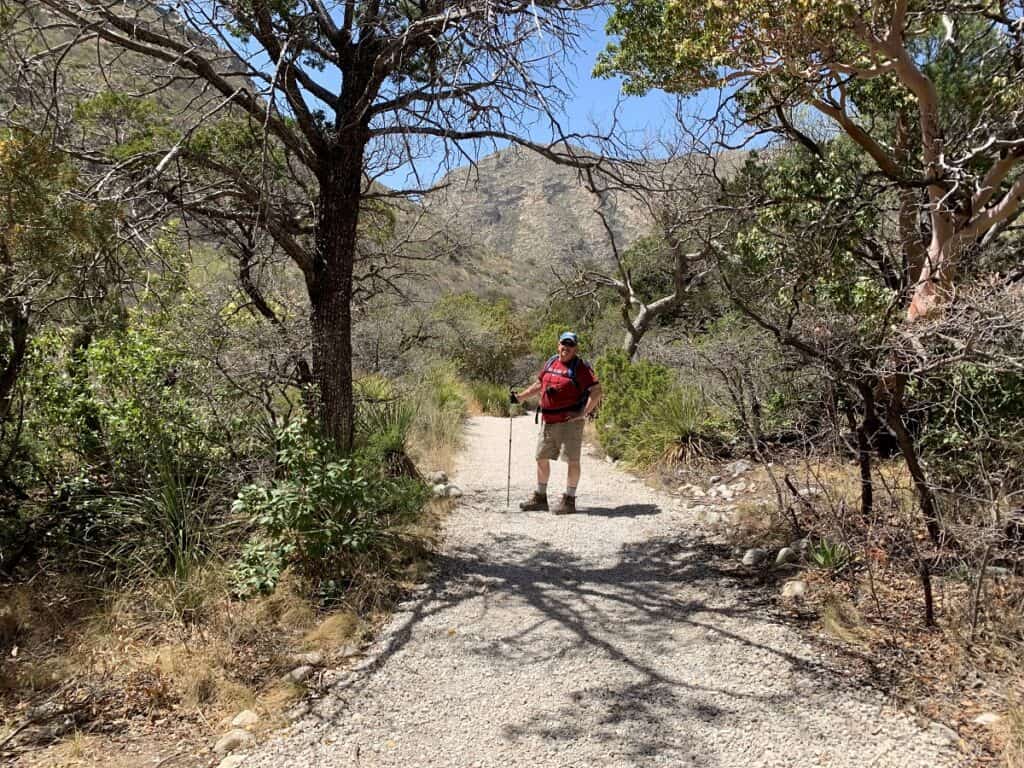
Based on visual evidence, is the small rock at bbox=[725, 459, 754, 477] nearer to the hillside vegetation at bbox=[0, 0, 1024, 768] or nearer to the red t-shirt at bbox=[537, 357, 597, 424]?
the hillside vegetation at bbox=[0, 0, 1024, 768]

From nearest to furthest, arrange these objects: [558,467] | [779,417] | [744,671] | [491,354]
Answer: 1. [744,671]
2. [779,417]
3. [558,467]
4. [491,354]

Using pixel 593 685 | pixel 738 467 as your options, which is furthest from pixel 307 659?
pixel 738 467

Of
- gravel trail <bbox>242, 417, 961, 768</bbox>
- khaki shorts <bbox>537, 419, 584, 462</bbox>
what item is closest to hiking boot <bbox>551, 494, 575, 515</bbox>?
khaki shorts <bbox>537, 419, 584, 462</bbox>

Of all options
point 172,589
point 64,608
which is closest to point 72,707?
point 172,589

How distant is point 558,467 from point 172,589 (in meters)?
6.06

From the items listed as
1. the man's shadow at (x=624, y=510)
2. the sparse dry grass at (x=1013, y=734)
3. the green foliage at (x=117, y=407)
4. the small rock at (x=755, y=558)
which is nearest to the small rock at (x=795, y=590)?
the small rock at (x=755, y=558)

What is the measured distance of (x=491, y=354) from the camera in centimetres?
1955

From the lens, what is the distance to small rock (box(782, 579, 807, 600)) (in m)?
4.19

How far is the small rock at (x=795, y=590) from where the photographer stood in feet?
13.8

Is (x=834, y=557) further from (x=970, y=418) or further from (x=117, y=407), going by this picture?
(x=117, y=407)

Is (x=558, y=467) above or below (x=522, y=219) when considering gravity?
below

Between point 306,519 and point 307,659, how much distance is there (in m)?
0.91

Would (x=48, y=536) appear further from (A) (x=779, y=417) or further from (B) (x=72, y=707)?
(A) (x=779, y=417)

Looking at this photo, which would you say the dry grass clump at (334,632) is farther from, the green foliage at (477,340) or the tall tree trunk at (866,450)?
the green foliage at (477,340)
